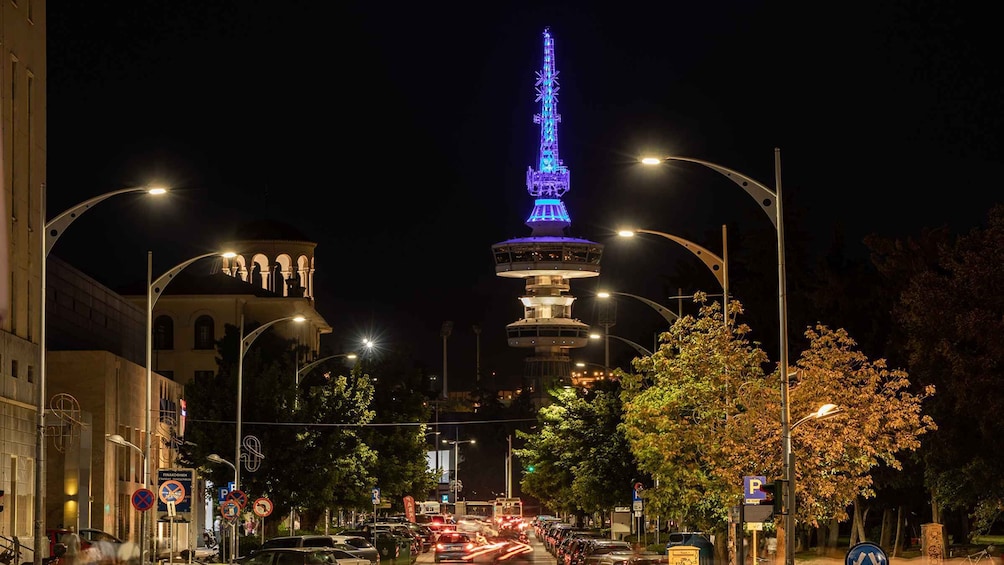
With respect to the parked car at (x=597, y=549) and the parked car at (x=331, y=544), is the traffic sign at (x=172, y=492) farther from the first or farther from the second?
the parked car at (x=597, y=549)

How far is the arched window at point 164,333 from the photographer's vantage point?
4543 inches

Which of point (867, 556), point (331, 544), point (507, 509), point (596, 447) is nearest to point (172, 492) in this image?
point (331, 544)

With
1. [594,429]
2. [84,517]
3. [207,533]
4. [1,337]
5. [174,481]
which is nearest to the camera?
[174,481]

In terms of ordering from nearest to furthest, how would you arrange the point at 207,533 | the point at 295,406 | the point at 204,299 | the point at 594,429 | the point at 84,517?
the point at 84,517 → the point at 295,406 → the point at 594,429 → the point at 207,533 → the point at 204,299

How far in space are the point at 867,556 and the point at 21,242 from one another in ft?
137

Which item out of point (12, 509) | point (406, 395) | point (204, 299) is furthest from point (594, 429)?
point (204, 299)

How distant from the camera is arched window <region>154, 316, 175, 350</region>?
379ft

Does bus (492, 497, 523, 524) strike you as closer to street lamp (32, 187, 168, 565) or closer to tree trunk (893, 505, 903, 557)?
tree trunk (893, 505, 903, 557)

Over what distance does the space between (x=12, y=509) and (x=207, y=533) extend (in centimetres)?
3151

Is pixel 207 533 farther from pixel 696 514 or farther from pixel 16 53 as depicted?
pixel 696 514

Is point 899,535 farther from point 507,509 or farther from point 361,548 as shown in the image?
point 507,509

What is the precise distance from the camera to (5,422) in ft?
164

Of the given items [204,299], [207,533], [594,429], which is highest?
[204,299]

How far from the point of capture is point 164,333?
115875 mm
